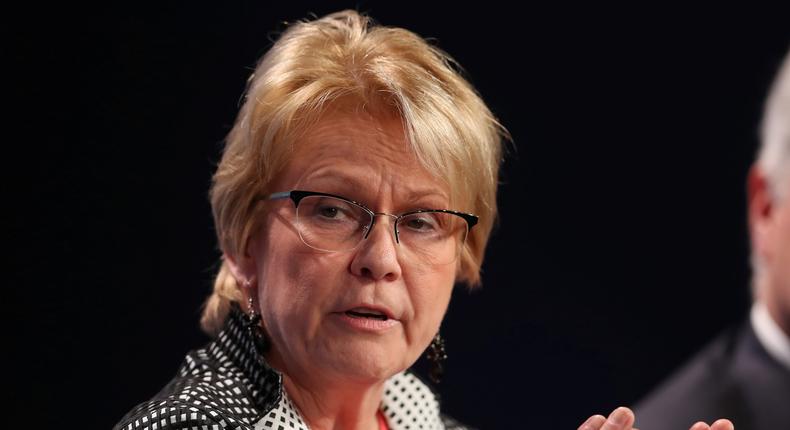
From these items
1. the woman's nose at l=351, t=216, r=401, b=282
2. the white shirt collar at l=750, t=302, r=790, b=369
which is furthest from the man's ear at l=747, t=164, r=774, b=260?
Answer: the woman's nose at l=351, t=216, r=401, b=282

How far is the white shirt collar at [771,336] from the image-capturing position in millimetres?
2625

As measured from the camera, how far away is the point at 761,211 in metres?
2.66

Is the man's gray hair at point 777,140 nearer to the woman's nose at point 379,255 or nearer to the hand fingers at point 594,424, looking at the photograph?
the hand fingers at point 594,424

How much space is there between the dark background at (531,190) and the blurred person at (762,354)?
0.41m

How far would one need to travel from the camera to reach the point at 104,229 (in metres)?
2.48

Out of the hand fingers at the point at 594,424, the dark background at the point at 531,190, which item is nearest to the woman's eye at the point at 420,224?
the hand fingers at the point at 594,424

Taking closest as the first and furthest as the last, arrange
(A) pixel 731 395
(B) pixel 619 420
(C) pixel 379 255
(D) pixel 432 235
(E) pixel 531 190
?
(B) pixel 619 420 < (C) pixel 379 255 < (D) pixel 432 235 < (A) pixel 731 395 < (E) pixel 531 190

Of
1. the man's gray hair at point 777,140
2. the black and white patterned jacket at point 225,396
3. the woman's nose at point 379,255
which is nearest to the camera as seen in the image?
the black and white patterned jacket at point 225,396

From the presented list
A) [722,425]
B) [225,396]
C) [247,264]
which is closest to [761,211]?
[722,425]

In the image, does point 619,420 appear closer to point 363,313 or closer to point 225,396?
point 363,313

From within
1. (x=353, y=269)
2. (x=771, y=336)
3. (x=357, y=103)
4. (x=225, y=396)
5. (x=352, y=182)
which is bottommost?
(x=771, y=336)

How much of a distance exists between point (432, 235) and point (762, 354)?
3.89 ft

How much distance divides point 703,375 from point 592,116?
2.89 ft

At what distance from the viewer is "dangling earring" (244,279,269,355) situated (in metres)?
1.94
